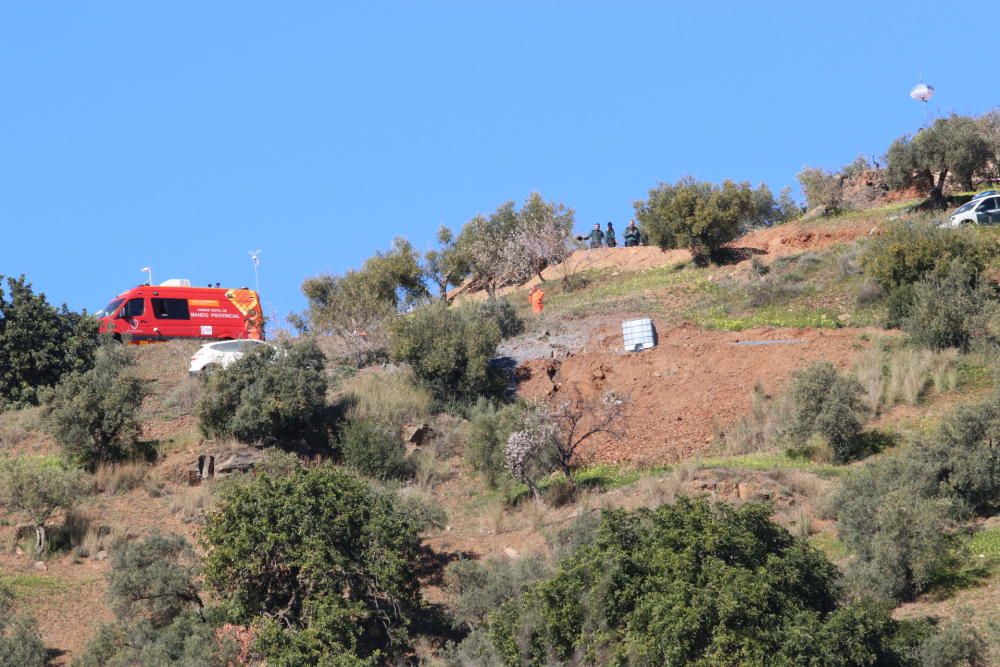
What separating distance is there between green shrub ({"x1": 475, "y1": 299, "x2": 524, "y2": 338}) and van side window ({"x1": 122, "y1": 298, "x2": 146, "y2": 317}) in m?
10.7

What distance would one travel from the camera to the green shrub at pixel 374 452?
104 ft

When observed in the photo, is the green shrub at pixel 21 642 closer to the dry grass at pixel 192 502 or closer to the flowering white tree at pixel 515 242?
the dry grass at pixel 192 502

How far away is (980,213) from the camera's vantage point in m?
44.7

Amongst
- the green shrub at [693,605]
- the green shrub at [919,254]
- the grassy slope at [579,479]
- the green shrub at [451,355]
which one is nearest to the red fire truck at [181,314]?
the grassy slope at [579,479]

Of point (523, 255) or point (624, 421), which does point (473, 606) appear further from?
point (523, 255)

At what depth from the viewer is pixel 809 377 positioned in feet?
97.7

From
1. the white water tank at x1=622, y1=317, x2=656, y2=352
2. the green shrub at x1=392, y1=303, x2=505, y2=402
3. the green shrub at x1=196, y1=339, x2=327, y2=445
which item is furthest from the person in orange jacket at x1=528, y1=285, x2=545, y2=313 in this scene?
the green shrub at x1=196, y1=339, x2=327, y2=445

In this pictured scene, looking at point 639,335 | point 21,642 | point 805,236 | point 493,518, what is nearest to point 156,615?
point 21,642

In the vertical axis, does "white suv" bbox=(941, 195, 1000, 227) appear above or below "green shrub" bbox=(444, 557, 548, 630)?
above

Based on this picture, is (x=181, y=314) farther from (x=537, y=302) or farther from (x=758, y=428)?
(x=758, y=428)

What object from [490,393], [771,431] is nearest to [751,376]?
[771,431]

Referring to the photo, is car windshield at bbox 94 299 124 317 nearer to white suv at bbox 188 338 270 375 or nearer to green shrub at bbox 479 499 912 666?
white suv at bbox 188 338 270 375

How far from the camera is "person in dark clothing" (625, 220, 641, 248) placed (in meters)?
58.8

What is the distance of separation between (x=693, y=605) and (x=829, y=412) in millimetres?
10440
